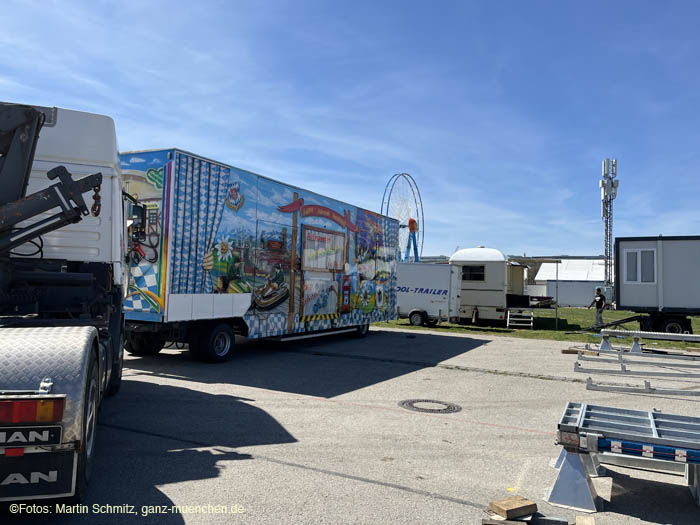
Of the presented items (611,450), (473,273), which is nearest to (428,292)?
(473,273)

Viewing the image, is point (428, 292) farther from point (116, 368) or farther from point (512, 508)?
point (512, 508)

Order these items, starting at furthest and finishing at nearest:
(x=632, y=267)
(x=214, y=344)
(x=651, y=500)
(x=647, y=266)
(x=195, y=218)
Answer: (x=632, y=267) → (x=647, y=266) → (x=214, y=344) → (x=195, y=218) → (x=651, y=500)

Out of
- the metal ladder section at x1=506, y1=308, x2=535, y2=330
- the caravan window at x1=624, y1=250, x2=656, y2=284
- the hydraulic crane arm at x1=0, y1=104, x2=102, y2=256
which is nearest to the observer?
the hydraulic crane arm at x1=0, y1=104, x2=102, y2=256

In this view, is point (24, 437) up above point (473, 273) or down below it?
below

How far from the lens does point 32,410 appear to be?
3400 millimetres

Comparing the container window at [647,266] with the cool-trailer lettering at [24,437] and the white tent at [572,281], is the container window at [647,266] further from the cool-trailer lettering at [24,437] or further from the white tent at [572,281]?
the white tent at [572,281]

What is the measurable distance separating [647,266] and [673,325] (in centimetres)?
214

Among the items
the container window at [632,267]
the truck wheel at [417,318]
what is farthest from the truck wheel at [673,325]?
the truck wheel at [417,318]

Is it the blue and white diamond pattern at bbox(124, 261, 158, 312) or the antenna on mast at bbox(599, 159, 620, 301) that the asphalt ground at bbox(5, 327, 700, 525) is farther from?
the antenna on mast at bbox(599, 159, 620, 301)

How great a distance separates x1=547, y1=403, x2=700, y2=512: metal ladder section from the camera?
13.9 feet

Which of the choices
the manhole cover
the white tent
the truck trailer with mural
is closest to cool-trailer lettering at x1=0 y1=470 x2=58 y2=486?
the manhole cover

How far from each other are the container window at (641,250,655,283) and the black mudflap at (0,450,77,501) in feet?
64.2

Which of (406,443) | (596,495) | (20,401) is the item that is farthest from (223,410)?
(596,495)

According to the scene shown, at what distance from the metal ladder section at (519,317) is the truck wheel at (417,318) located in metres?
3.77
